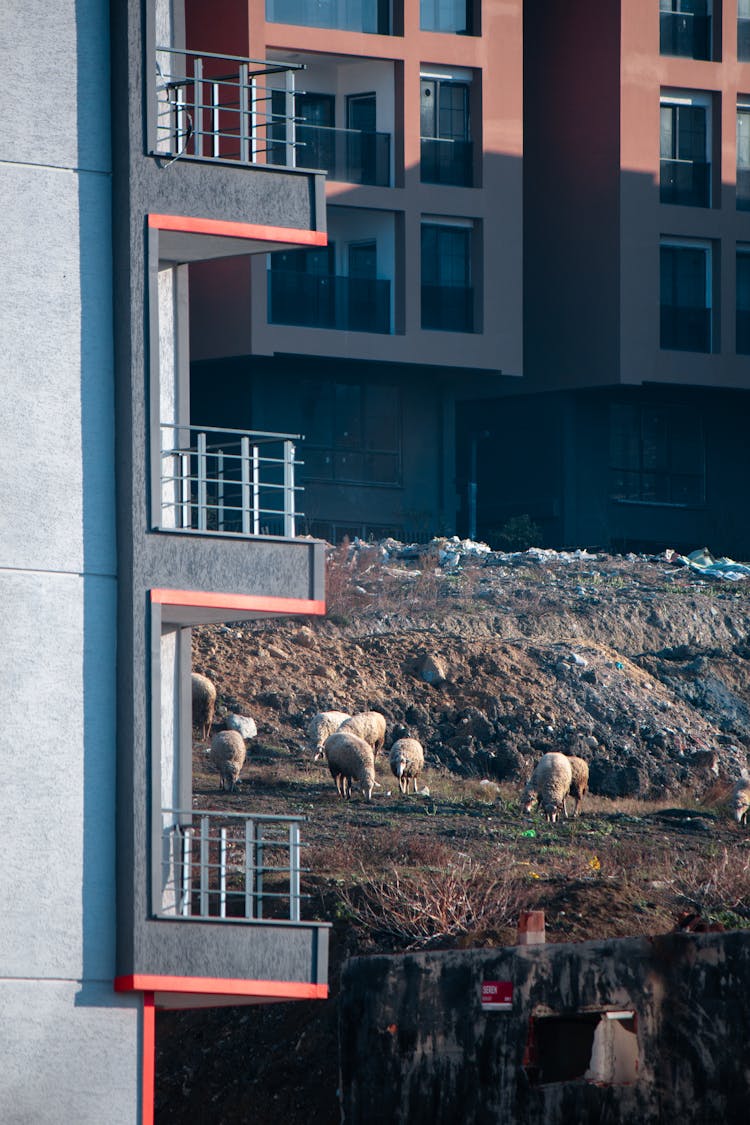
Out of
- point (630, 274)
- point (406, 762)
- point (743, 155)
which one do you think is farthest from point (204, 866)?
point (743, 155)

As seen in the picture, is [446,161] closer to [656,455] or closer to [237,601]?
[656,455]

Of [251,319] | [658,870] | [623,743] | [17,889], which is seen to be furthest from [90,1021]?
[251,319]

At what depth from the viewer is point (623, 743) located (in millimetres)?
36594

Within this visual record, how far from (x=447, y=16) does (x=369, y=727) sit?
2334cm

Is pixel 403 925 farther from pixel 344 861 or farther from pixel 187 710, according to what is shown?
pixel 187 710

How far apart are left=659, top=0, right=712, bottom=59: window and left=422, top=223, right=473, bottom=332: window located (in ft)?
22.2

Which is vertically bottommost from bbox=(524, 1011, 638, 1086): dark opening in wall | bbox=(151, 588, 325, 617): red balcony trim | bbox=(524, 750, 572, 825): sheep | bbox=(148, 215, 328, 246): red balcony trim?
bbox=(524, 1011, 638, 1086): dark opening in wall

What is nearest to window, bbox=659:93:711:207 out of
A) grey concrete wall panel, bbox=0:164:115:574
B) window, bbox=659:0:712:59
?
window, bbox=659:0:712:59

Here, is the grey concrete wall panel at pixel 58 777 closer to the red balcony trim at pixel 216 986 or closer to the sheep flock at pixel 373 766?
the red balcony trim at pixel 216 986

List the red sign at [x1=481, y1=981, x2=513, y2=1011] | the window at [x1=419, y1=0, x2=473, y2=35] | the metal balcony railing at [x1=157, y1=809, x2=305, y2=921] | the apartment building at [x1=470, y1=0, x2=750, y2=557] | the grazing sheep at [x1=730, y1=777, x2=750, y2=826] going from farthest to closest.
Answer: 1. the apartment building at [x1=470, y1=0, x2=750, y2=557]
2. the window at [x1=419, y1=0, x2=473, y2=35]
3. the grazing sheep at [x1=730, y1=777, x2=750, y2=826]
4. the red sign at [x1=481, y1=981, x2=513, y2=1011]
5. the metal balcony railing at [x1=157, y1=809, x2=305, y2=921]

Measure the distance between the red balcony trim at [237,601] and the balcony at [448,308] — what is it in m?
35.3

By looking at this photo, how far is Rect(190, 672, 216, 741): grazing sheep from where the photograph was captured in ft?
113

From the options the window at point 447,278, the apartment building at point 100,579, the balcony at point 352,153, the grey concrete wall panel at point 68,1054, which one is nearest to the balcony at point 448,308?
the window at point 447,278

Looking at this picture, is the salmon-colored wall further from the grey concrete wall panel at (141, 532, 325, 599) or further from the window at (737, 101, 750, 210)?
the grey concrete wall panel at (141, 532, 325, 599)
